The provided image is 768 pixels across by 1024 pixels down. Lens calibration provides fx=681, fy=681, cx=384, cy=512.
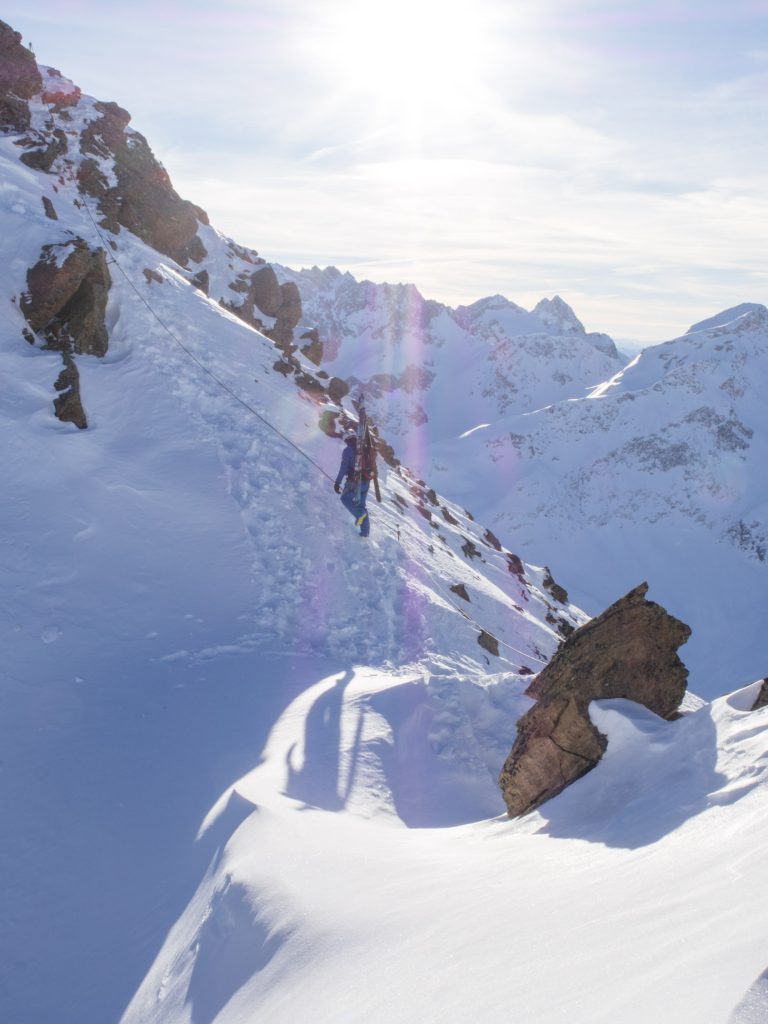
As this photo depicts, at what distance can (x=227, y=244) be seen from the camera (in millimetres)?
46188

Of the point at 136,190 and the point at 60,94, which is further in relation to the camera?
the point at 60,94

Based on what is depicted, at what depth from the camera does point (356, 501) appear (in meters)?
15.6

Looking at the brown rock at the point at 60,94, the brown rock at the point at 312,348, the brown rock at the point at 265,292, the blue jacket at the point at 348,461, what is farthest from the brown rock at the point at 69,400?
the brown rock at the point at 265,292

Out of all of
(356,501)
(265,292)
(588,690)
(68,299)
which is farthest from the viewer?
(265,292)

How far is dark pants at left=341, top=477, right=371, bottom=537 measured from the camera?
1546 cm

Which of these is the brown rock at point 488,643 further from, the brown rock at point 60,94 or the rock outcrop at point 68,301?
the brown rock at point 60,94

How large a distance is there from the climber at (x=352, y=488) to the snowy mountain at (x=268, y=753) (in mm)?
466

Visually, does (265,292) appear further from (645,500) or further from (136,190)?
(645,500)

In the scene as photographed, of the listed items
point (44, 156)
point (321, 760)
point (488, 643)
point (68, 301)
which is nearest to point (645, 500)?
point (44, 156)

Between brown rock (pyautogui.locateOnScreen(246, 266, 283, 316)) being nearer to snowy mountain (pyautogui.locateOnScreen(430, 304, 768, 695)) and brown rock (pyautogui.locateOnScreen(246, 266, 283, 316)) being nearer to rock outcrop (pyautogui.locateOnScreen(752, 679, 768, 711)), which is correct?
rock outcrop (pyautogui.locateOnScreen(752, 679, 768, 711))

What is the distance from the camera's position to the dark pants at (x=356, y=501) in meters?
15.5

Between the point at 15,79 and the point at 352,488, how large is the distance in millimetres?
28918

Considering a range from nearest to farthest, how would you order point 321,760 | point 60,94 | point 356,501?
point 321,760 → point 356,501 → point 60,94

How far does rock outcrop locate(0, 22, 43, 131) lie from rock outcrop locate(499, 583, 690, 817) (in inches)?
1226
